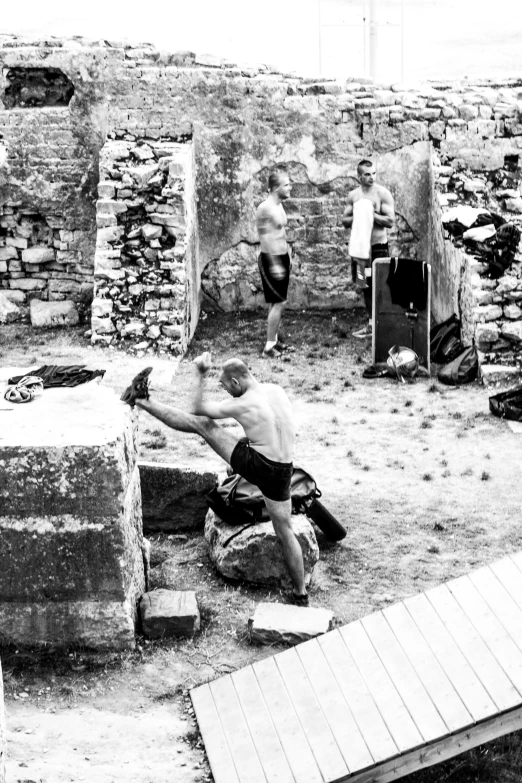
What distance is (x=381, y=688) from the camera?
6496 mm

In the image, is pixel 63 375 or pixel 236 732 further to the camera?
pixel 63 375

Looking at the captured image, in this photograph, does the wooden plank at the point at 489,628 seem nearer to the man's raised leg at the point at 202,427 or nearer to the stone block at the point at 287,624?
the stone block at the point at 287,624

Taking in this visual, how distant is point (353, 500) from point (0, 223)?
7.17m

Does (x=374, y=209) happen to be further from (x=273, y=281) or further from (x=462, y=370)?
(x=462, y=370)

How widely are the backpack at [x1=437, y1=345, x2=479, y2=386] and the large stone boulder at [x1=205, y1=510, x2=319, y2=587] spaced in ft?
14.4

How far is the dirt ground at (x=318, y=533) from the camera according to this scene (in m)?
6.48

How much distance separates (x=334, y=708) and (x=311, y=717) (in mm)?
134

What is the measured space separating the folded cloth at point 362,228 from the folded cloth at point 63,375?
5.65m

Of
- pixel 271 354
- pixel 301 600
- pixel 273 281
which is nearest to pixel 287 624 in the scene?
pixel 301 600

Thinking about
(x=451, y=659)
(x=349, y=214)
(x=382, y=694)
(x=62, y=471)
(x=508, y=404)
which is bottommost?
(x=382, y=694)

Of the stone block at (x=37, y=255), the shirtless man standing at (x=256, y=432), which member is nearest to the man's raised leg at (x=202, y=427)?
the shirtless man standing at (x=256, y=432)

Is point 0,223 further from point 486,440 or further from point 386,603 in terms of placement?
point 386,603

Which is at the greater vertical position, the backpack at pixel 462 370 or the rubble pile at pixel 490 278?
the rubble pile at pixel 490 278

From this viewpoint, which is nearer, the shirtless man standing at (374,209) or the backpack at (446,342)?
the backpack at (446,342)
